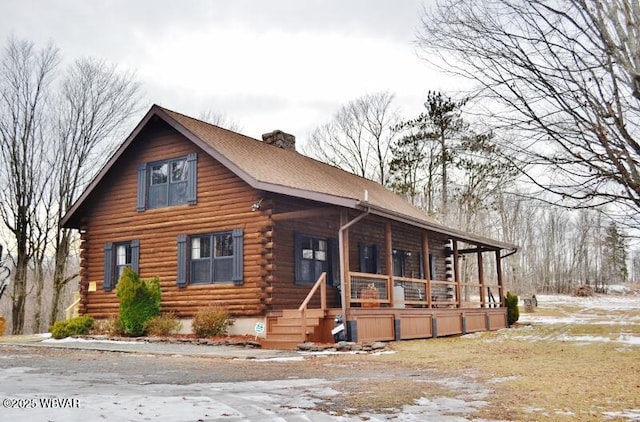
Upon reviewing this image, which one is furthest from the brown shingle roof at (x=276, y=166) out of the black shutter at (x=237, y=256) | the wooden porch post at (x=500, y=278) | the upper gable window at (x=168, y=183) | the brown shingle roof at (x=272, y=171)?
the wooden porch post at (x=500, y=278)

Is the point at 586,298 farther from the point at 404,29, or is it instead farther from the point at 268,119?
the point at 404,29

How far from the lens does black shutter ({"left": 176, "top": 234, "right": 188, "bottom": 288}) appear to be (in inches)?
668

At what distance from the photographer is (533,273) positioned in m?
60.3

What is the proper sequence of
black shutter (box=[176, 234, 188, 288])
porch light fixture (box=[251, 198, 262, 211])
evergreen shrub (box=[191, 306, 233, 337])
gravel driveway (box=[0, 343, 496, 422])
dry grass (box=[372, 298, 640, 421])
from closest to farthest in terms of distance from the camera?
gravel driveway (box=[0, 343, 496, 422]) < dry grass (box=[372, 298, 640, 421]) < evergreen shrub (box=[191, 306, 233, 337]) < porch light fixture (box=[251, 198, 262, 211]) < black shutter (box=[176, 234, 188, 288])

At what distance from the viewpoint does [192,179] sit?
17500mm

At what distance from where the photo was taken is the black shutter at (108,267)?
735 inches

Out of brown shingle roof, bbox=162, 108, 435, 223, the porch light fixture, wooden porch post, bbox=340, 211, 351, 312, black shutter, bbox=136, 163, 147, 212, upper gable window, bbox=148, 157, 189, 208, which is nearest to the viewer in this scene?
wooden porch post, bbox=340, 211, 351, 312

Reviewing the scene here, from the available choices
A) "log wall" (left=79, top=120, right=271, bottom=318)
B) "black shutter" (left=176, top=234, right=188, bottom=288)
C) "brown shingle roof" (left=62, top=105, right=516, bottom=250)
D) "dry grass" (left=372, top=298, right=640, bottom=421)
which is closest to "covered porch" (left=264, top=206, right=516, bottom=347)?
"brown shingle roof" (left=62, top=105, right=516, bottom=250)

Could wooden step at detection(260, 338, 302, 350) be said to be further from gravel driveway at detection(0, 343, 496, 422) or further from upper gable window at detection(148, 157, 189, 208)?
upper gable window at detection(148, 157, 189, 208)

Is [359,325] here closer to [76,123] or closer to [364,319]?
→ [364,319]

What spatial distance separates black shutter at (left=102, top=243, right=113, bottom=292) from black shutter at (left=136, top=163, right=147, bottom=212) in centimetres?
170

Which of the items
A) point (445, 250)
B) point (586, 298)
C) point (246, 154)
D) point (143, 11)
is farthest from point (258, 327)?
point (586, 298)

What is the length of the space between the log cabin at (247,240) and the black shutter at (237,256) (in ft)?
0.09

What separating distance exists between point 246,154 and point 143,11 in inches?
237
